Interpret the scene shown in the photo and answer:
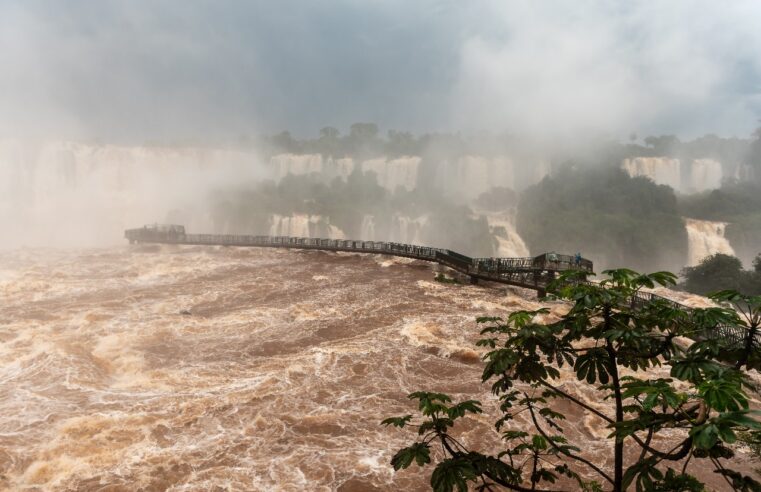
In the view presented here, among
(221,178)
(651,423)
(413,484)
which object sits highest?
(221,178)

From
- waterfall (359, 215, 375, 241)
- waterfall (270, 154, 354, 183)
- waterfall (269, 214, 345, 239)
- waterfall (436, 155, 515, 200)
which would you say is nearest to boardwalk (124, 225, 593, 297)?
waterfall (269, 214, 345, 239)

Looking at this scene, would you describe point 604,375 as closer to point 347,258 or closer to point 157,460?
point 157,460

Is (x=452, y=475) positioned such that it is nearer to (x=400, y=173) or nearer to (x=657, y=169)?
(x=400, y=173)

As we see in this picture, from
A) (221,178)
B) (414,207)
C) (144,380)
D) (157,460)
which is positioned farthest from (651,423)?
(221,178)

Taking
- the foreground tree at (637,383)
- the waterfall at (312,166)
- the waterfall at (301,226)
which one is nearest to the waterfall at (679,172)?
the waterfall at (301,226)

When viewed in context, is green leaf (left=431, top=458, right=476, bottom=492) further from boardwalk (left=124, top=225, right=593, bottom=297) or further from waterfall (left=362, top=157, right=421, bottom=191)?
waterfall (left=362, top=157, right=421, bottom=191)

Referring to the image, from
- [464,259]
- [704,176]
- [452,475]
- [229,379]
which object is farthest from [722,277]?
[704,176]
